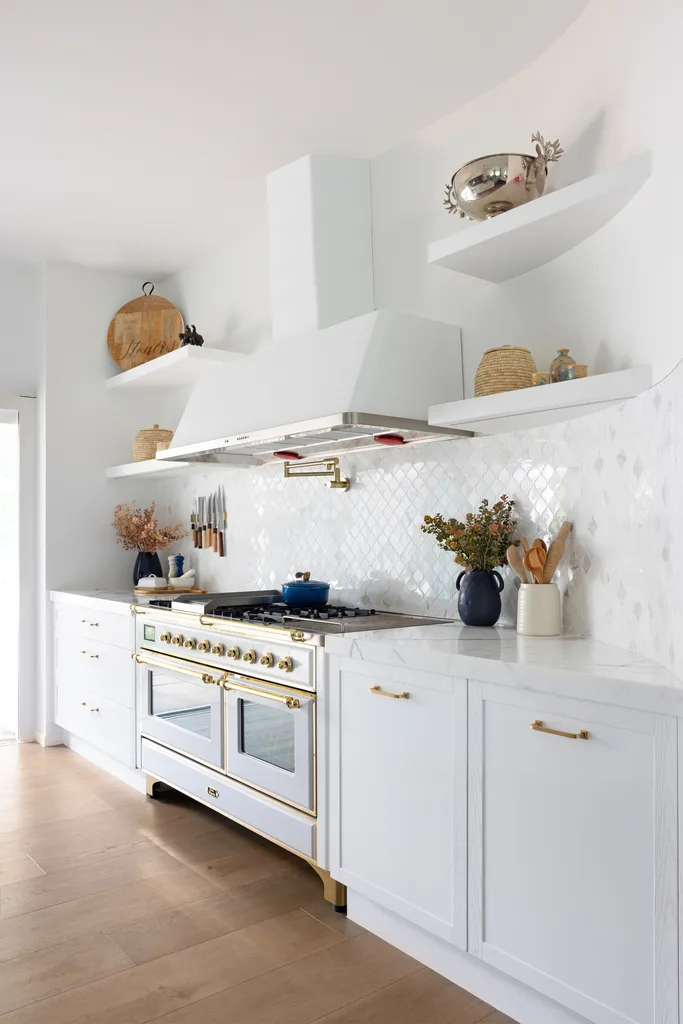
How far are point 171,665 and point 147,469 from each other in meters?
1.32

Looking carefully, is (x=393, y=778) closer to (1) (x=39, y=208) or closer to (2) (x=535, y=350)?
(2) (x=535, y=350)

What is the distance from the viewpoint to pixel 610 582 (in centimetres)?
236

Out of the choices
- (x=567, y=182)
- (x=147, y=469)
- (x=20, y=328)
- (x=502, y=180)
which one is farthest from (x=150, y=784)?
(x=567, y=182)

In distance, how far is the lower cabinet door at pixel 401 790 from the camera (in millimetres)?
2082

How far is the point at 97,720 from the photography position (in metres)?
4.09

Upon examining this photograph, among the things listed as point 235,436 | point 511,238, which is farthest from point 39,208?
point 511,238

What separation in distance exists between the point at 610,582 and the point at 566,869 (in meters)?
0.89

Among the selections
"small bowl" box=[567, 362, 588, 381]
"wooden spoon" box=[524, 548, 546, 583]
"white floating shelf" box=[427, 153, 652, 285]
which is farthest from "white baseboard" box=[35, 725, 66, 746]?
"small bowl" box=[567, 362, 588, 381]

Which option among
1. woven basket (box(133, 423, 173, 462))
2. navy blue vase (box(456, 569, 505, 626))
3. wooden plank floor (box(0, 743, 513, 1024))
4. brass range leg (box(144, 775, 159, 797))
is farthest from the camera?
woven basket (box(133, 423, 173, 462))

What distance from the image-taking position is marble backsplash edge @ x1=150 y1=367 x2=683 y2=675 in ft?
6.60

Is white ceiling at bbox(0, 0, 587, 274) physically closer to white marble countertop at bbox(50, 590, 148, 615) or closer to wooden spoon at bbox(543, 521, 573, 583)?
wooden spoon at bbox(543, 521, 573, 583)

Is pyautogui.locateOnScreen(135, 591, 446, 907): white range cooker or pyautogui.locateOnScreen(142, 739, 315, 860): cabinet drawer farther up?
pyautogui.locateOnScreen(135, 591, 446, 907): white range cooker

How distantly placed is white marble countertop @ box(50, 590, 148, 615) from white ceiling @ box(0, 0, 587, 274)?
198cm

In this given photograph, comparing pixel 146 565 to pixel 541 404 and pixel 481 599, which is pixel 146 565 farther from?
pixel 541 404
